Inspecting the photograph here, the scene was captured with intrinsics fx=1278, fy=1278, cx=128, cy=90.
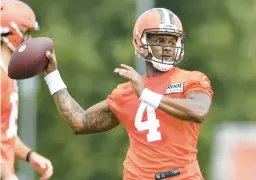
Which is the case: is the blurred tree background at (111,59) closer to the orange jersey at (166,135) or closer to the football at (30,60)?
the football at (30,60)

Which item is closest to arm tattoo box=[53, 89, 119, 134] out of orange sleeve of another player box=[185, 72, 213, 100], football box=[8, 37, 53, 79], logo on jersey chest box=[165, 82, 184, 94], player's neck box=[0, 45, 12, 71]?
football box=[8, 37, 53, 79]

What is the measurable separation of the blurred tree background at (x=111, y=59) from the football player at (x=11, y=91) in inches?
720

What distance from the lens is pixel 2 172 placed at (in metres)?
10.1

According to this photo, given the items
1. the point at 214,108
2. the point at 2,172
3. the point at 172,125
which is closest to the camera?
the point at 172,125

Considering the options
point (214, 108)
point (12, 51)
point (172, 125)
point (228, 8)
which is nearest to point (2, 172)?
point (12, 51)

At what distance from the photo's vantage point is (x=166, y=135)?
9094mm

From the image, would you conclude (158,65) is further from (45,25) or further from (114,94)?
(45,25)

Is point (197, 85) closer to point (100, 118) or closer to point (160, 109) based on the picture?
point (160, 109)

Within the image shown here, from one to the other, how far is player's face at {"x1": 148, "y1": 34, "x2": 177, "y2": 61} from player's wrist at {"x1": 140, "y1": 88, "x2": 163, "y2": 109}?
44 cm

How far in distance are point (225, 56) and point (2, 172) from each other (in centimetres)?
2157

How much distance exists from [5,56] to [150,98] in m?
2.04

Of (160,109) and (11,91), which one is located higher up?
(160,109)

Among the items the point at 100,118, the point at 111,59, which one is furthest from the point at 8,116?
the point at 111,59

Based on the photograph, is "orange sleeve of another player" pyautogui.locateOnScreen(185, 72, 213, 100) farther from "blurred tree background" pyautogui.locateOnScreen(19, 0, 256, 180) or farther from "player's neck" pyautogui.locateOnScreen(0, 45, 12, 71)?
"blurred tree background" pyautogui.locateOnScreen(19, 0, 256, 180)
